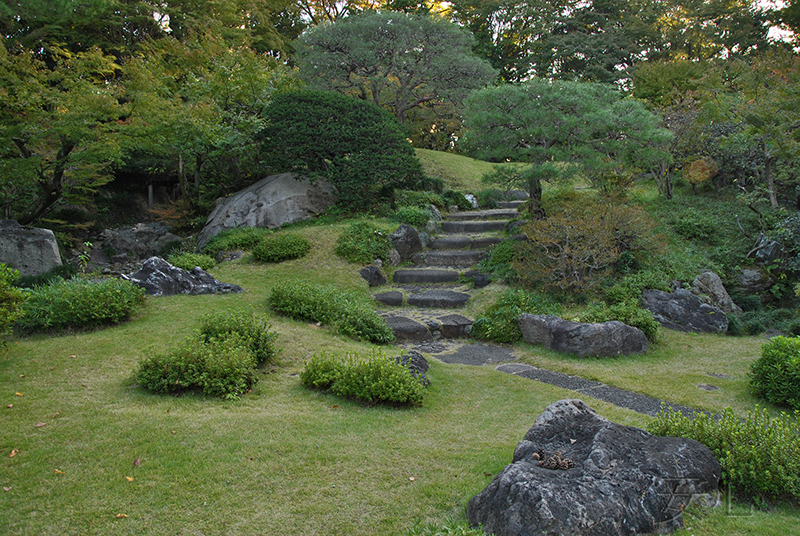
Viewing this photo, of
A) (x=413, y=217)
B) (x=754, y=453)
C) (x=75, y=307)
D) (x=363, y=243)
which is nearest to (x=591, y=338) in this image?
(x=754, y=453)

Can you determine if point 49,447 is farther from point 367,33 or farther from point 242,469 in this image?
point 367,33

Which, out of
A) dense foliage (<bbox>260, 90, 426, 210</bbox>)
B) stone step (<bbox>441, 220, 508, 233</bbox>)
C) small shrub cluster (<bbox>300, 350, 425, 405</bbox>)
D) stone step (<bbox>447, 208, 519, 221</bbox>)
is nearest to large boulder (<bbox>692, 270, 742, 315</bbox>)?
stone step (<bbox>441, 220, 508, 233</bbox>)

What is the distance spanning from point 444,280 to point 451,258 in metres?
0.95

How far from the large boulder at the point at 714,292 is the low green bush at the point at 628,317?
1823 millimetres

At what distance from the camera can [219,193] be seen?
14555 millimetres

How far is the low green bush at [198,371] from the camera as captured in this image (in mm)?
4695

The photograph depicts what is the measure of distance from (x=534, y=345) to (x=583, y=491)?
5.06 meters

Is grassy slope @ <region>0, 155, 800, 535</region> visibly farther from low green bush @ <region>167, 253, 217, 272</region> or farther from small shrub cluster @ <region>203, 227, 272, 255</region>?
small shrub cluster @ <region>203, 227, 272, 255</region>

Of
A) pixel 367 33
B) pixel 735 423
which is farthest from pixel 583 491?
pixel 367 33

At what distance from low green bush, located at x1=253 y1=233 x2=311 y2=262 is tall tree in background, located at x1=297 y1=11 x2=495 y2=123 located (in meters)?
7.70

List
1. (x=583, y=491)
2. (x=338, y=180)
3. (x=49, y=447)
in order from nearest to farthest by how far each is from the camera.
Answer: (x=583, y=491), (x=49, y=447), (x=338, y=180)

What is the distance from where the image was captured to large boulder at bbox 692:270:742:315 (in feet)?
28.4

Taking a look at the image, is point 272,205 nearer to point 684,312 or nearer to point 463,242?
point 463,242

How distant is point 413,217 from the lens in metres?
12.1
